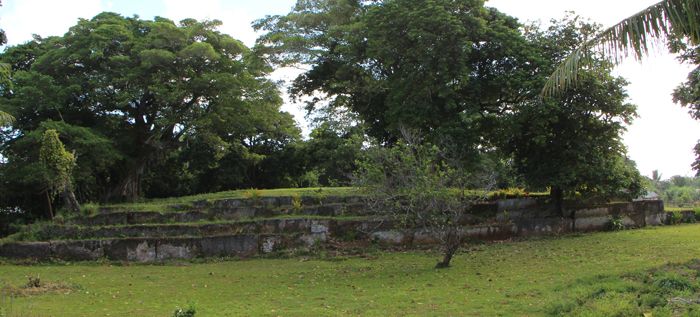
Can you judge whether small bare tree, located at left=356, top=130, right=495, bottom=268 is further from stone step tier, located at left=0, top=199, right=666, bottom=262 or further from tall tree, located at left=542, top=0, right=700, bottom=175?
tall tree, located at left=542, top=0, right=700, bottom=175

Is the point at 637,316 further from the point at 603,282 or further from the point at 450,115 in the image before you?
the point at 450,115

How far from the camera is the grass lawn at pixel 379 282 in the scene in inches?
329

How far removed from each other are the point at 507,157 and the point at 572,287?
11191 millimetres

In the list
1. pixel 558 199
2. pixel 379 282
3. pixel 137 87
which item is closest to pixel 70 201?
pixel 137 87

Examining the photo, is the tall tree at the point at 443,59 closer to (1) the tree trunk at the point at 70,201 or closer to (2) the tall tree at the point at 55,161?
(2) the tall tree at the point at 55,161

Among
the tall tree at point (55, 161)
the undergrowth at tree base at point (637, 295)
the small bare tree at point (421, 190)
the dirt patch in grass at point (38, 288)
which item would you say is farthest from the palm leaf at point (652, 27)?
the tall tree at point (55, 161)

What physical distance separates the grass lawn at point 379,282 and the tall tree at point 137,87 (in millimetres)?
9610

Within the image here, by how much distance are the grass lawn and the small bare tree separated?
1.11m

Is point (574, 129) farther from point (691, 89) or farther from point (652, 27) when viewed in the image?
point (652, 27)

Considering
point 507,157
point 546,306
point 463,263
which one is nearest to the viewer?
point 546,306

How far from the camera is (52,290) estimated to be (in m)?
11.0

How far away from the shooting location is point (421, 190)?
12375 millimetres

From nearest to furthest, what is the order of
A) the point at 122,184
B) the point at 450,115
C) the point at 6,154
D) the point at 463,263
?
1. the point at 463,263
2. the point at 450,115
3. the point at 6,154
4. the point at 122,184

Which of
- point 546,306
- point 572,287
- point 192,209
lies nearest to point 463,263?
point 572,287
